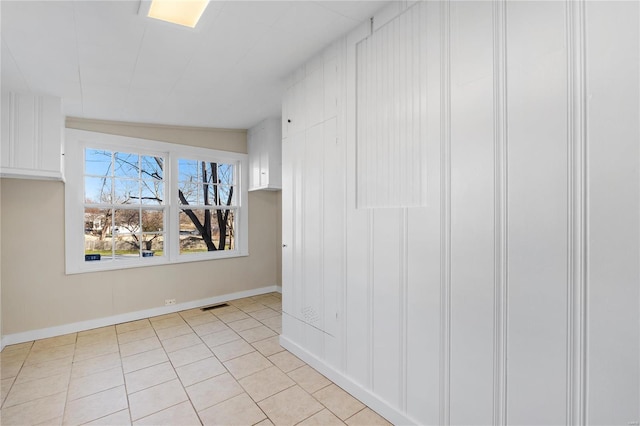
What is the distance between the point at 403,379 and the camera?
73.2 inches

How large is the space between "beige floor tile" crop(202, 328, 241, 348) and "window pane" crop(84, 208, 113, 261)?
67.8 inches

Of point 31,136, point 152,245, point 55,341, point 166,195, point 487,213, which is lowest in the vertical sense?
point 55,341

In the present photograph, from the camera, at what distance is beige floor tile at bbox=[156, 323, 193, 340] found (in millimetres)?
3314

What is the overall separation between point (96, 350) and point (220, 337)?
1180mm

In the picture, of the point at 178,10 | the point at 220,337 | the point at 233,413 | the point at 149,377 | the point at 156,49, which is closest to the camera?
the point at 178,10

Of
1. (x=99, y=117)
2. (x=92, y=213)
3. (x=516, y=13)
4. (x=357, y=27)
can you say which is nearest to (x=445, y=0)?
(x=516, y=13)

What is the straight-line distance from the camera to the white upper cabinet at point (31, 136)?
8.93 ft

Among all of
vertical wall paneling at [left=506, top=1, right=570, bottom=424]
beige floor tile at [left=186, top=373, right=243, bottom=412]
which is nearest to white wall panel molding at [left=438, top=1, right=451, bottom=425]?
vertical wall paneling at [left=506, top=1, right=570, bottom=424]

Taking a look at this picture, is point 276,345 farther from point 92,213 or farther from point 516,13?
point 516,13

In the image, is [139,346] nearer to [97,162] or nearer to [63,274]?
[63,274]

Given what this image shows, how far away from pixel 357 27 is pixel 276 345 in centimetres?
293

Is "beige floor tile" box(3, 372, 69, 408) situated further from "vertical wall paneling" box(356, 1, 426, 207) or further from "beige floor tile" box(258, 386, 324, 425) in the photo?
"vertical wall paneling" box(356, 1, 426, 207)

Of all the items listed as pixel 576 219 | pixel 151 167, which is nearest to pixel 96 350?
pixel 151 167

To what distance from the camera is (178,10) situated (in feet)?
6.24
